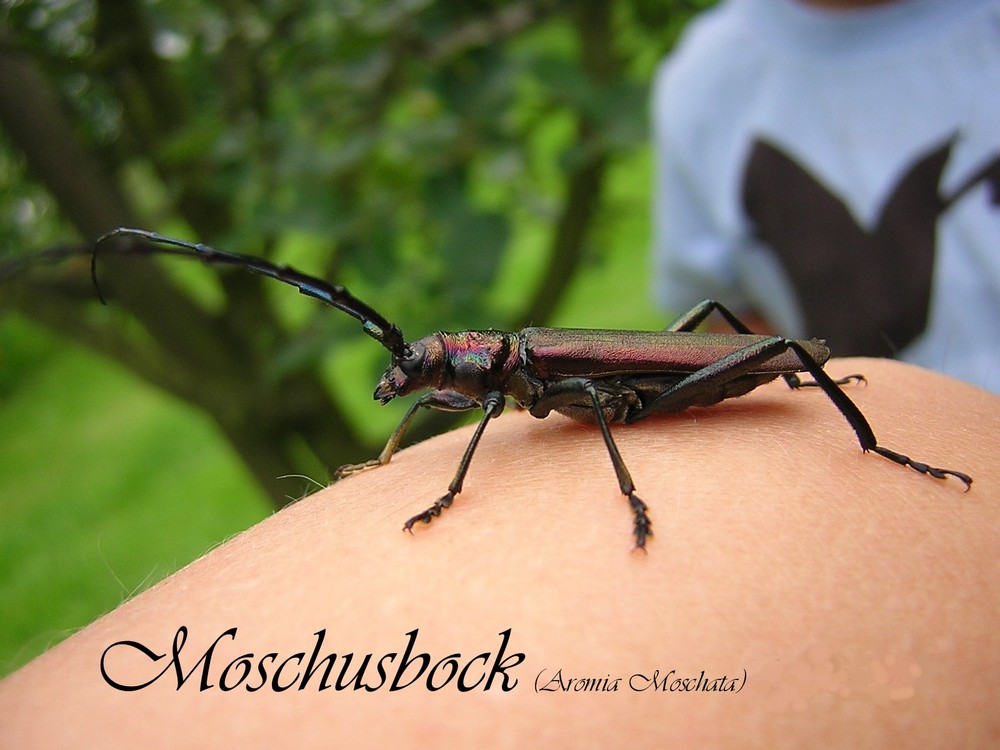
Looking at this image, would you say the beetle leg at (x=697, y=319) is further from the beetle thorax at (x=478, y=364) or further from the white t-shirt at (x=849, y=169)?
the white t-shirt at (x=849, y=169)

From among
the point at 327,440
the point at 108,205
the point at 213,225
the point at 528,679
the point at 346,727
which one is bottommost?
the point at 346,727

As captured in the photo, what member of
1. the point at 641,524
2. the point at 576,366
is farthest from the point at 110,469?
the point at 641,524

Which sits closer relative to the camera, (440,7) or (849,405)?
→ (849,405)

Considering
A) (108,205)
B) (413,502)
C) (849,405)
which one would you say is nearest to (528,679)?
(413,502)

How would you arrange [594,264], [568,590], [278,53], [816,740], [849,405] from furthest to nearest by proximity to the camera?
[594,264], [278,53], [849,405], [568,590], [816,740]

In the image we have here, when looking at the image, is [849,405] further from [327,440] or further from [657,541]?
[327,440]

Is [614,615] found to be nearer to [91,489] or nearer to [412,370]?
[412,370]
